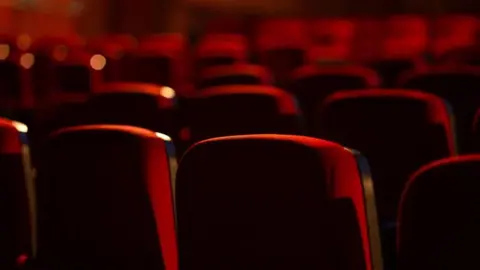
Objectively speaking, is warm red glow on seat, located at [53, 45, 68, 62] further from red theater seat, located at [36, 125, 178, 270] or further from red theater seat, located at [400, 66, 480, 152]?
red theater seat, located at [36, 125, 178, 270]

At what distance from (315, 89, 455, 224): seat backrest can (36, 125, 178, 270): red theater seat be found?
37.6 inches

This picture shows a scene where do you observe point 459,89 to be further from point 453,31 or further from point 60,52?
point 453,31

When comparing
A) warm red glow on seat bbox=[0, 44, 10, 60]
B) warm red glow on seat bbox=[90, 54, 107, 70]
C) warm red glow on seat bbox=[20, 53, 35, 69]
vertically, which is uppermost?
warm red glow on seat bbox=[0, 44, 10, 60]

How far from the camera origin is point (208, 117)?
3.14 meters

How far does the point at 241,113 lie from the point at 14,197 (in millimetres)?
1029

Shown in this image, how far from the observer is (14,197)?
2.25 m

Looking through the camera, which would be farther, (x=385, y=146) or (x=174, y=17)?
(x=174, y=17)

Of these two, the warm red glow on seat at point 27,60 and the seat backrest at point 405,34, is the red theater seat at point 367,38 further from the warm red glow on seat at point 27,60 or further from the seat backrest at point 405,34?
the warm red glow on seat at point 27,60

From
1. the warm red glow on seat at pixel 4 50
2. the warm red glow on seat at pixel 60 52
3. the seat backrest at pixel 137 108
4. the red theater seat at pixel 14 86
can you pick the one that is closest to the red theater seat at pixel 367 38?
the warm red glow on seat at pixel 60 52

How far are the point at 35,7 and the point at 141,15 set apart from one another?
174 cm

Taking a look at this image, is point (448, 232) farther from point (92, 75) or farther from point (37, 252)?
point (92, 75)

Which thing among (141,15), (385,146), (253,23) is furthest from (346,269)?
(141,15)

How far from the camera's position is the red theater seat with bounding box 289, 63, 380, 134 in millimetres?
3971

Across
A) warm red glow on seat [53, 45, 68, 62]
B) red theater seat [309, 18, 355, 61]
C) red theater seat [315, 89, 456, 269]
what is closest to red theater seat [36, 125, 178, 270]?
red theater seat [315, 89, 456, 269]
